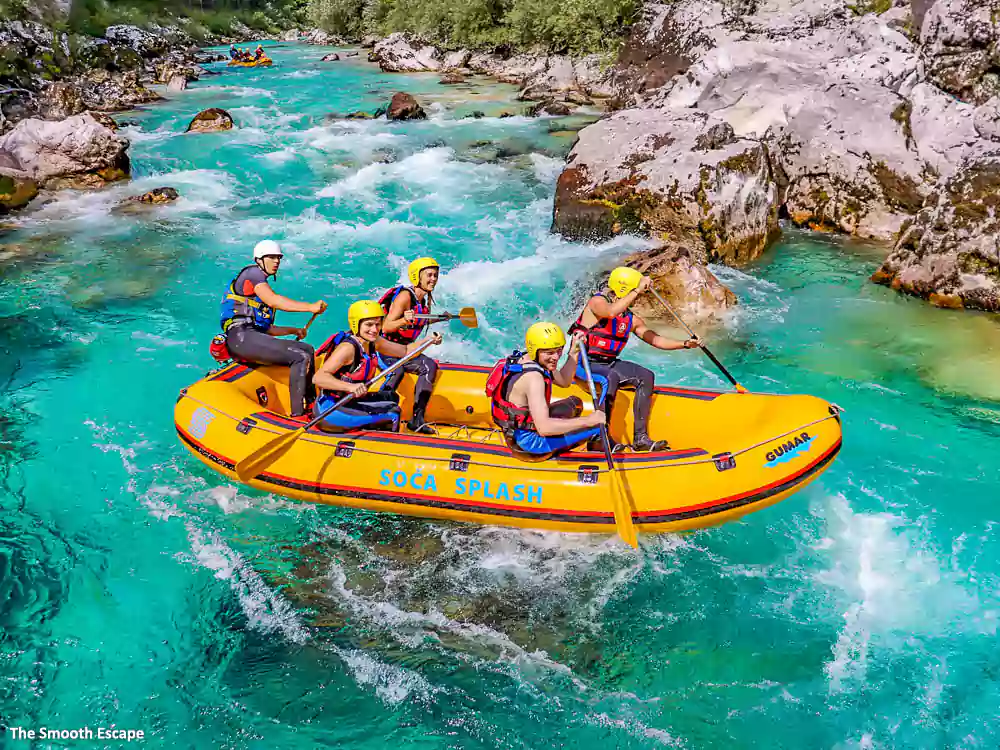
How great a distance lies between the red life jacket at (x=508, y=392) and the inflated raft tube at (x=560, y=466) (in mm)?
275

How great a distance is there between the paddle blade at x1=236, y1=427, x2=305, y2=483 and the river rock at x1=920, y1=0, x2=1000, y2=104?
12613mm

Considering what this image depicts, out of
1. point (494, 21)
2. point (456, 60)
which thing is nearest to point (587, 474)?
point (456, 60)

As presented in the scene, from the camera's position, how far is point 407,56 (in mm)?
31219

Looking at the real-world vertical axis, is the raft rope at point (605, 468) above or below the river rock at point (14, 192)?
below

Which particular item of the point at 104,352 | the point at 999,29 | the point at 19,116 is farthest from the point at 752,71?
the point at 19,116

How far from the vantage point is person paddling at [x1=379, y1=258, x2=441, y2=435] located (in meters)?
6.91

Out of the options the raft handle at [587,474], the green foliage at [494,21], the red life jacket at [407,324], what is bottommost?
the raft handle at [587,474]

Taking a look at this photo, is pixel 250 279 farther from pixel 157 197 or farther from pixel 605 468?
pixel 157 197

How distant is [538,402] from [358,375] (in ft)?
5.42

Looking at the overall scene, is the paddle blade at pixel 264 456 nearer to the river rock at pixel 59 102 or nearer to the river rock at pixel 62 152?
the river rock at pixel 62 152

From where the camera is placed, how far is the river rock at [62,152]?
1485 cm

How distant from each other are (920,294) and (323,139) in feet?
46.8

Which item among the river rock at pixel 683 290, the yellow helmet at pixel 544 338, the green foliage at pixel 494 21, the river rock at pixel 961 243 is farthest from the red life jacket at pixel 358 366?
the green foliage at pixel 494 21

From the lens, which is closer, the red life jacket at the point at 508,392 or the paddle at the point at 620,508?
the paddle at the point at 620,508
